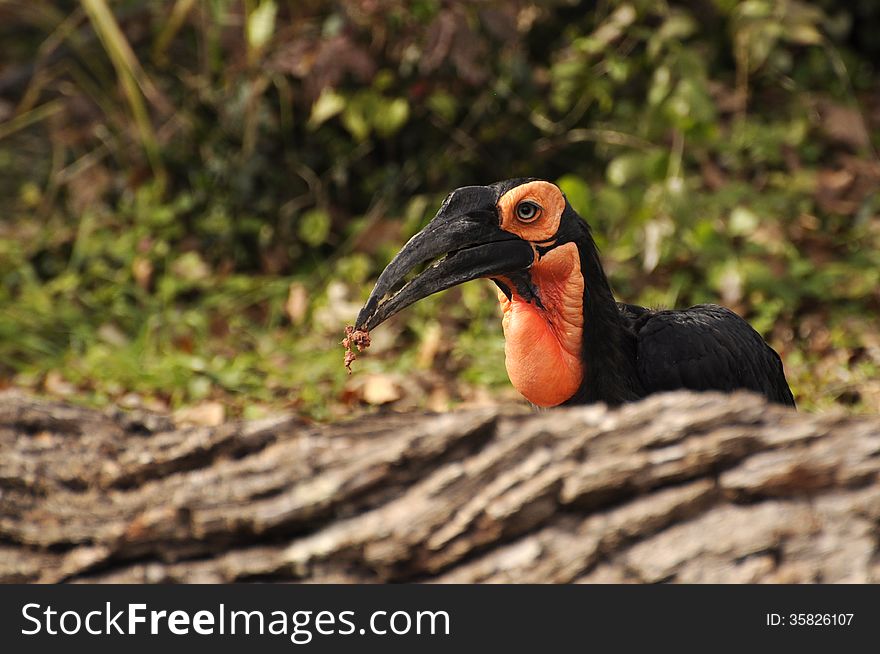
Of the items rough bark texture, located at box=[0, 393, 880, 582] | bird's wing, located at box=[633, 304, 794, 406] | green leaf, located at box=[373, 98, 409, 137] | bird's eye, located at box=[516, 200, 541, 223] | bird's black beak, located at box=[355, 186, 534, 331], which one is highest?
green leaf, located at box=[373, 98, 409, 137]

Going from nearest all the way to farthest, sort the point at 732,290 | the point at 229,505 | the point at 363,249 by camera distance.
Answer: the point at 229,505 < the point at 732,290 < the point at 363,249

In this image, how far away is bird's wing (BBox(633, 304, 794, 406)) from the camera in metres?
2.94

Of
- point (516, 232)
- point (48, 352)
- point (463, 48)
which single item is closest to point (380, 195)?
point (463, 48)

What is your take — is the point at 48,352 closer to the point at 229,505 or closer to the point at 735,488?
the point at 229,505

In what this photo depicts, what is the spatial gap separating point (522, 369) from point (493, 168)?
2.78 m

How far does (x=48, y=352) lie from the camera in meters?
4.70

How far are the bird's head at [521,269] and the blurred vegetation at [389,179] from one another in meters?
1.23

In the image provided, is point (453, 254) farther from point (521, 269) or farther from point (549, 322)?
point (549, 322)

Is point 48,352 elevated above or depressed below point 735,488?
above

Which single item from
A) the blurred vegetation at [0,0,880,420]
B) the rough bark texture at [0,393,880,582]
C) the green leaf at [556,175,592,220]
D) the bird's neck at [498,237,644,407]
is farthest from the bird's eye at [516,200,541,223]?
the green leaf at [556,175,592,220]

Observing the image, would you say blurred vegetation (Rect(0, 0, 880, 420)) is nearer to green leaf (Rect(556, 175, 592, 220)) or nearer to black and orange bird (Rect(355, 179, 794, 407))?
green leaf (Rect(556, 175, 592, 220))

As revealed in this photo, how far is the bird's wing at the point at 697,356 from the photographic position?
2936 mm

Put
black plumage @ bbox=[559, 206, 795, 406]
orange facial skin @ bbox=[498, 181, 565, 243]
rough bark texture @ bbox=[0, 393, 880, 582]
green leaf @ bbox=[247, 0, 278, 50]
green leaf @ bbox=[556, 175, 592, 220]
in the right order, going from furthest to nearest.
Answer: green leaf @ bbox=[247, 0, 278, 50] < green leaf @ bbox=[556, 175, 592, 220] < black plumage @ bbox=[559, 206, 795, 406] < orange facial skin @ bbox=[498, 181, 565, 243] < rough bark texture @ bbox=[0, 393, 880, 582]

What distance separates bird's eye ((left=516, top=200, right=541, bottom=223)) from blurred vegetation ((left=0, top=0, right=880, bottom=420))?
1380mm
